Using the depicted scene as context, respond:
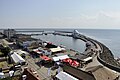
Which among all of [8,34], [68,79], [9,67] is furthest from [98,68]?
[8,34]

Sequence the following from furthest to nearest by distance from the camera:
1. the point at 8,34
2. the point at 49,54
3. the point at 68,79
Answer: the point at 8,34 < the point at 49,54 < the point at 68,79

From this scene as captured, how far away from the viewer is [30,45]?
3300cm

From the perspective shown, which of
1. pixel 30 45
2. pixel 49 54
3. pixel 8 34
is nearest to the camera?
pixel 49 54

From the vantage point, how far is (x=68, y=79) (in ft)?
41.8

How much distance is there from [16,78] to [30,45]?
19.0 metres

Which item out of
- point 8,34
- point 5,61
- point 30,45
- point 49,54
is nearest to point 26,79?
point 5,61

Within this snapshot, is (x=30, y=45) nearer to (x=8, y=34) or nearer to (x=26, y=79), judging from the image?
(x=26, y=79)

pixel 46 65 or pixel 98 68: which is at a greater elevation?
pixel 98 68

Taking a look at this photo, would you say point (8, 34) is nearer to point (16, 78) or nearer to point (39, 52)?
point (39, 52)

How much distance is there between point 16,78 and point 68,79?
4916 mm

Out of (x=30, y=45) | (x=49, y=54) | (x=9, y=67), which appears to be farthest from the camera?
(x=30, y=45)

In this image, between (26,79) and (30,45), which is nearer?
(26,79)

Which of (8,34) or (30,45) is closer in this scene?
(30,45)

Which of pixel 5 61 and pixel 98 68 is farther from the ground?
pixel 98 68
